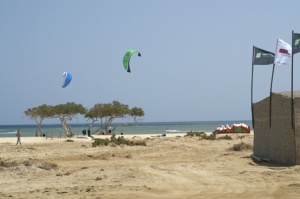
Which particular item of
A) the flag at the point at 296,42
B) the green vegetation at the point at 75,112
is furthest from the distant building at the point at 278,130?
the green vegetation at the point at 75,112

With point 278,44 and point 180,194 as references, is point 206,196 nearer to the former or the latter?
point 180,194

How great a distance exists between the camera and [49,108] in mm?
50875

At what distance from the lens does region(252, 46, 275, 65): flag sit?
664 inches

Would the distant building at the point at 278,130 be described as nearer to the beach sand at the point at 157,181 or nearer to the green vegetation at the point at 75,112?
the beach sand at the point at 157,181

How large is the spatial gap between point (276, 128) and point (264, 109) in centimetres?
146

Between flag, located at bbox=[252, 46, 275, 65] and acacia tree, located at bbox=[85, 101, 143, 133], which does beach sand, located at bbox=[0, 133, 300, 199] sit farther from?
acacia tree, located at bbox=[85, 101, 143, 133]

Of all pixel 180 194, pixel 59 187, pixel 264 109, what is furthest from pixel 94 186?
pixel 264 109

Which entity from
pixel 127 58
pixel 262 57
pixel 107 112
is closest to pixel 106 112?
pixel 107 112

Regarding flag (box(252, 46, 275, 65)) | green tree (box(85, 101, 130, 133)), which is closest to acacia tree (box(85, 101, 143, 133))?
green tree (box(85, 101, 130, 133))

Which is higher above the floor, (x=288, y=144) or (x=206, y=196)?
(x=288, y=144)

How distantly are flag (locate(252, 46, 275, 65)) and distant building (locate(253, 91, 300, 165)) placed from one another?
1.63 metres

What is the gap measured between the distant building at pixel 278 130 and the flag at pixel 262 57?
64.3 inches

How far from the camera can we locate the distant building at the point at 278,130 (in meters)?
13.3

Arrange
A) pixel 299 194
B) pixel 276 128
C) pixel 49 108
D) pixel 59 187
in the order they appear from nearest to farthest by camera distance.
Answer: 1. pixel 299 194
2. pixel 59 187
3. pixel 276 128
4. pixel 49 108
